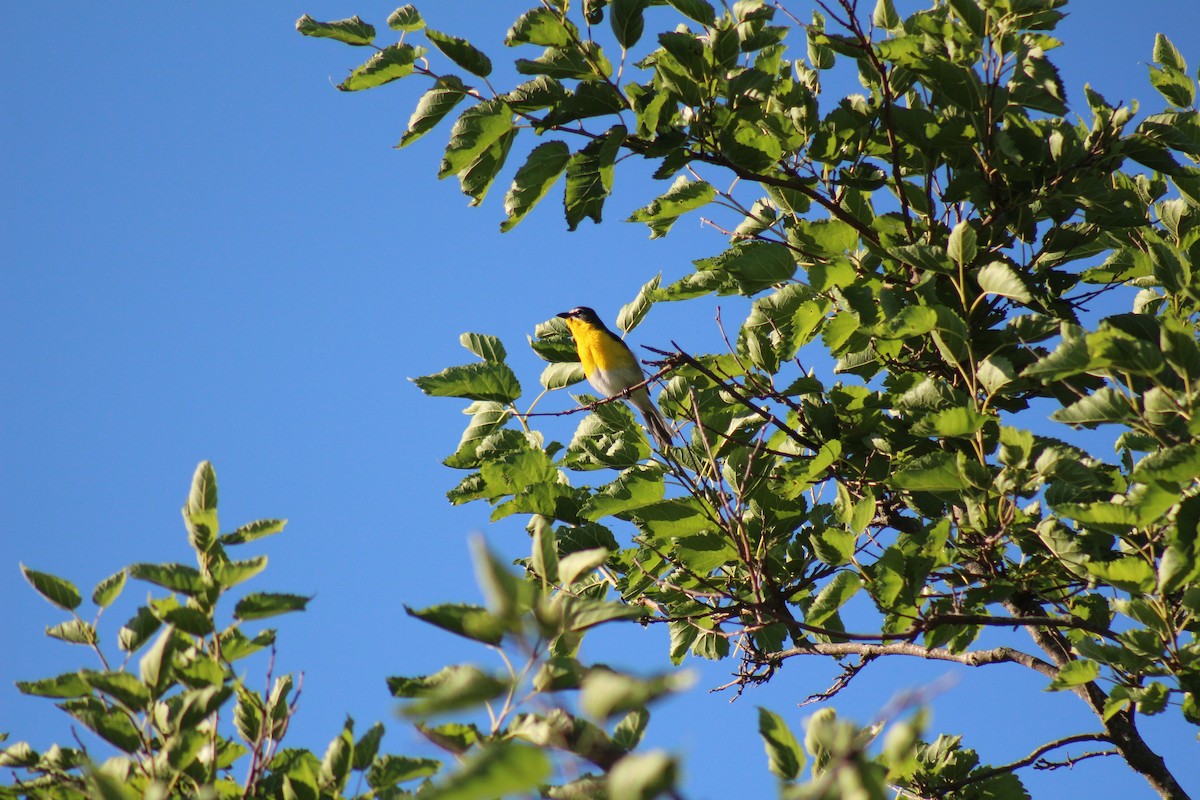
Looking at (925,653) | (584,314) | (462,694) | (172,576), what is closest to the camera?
(462,694)

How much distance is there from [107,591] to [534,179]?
1973 mm

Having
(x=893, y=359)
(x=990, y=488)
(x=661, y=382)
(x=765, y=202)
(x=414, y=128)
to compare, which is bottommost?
(x=990, y=488)

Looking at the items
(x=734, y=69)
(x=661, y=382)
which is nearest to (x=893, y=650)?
(x=661, y=382)

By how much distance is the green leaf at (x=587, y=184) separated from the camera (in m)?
3.58

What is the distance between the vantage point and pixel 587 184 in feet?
11.9

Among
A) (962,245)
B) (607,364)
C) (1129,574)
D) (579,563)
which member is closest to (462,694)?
(579,563)

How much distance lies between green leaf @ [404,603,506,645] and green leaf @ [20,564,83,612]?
4.23ft

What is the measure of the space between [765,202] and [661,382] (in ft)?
3.20

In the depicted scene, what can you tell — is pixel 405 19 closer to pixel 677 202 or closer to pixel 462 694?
pixel 677 202

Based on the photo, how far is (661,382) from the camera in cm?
407

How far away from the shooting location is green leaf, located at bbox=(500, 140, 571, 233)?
358 centimetres

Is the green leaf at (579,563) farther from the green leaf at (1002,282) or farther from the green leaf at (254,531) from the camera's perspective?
the green leaf at (1002,282)

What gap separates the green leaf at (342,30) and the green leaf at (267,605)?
2.01 m

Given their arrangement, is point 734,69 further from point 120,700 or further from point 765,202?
point 120,700
